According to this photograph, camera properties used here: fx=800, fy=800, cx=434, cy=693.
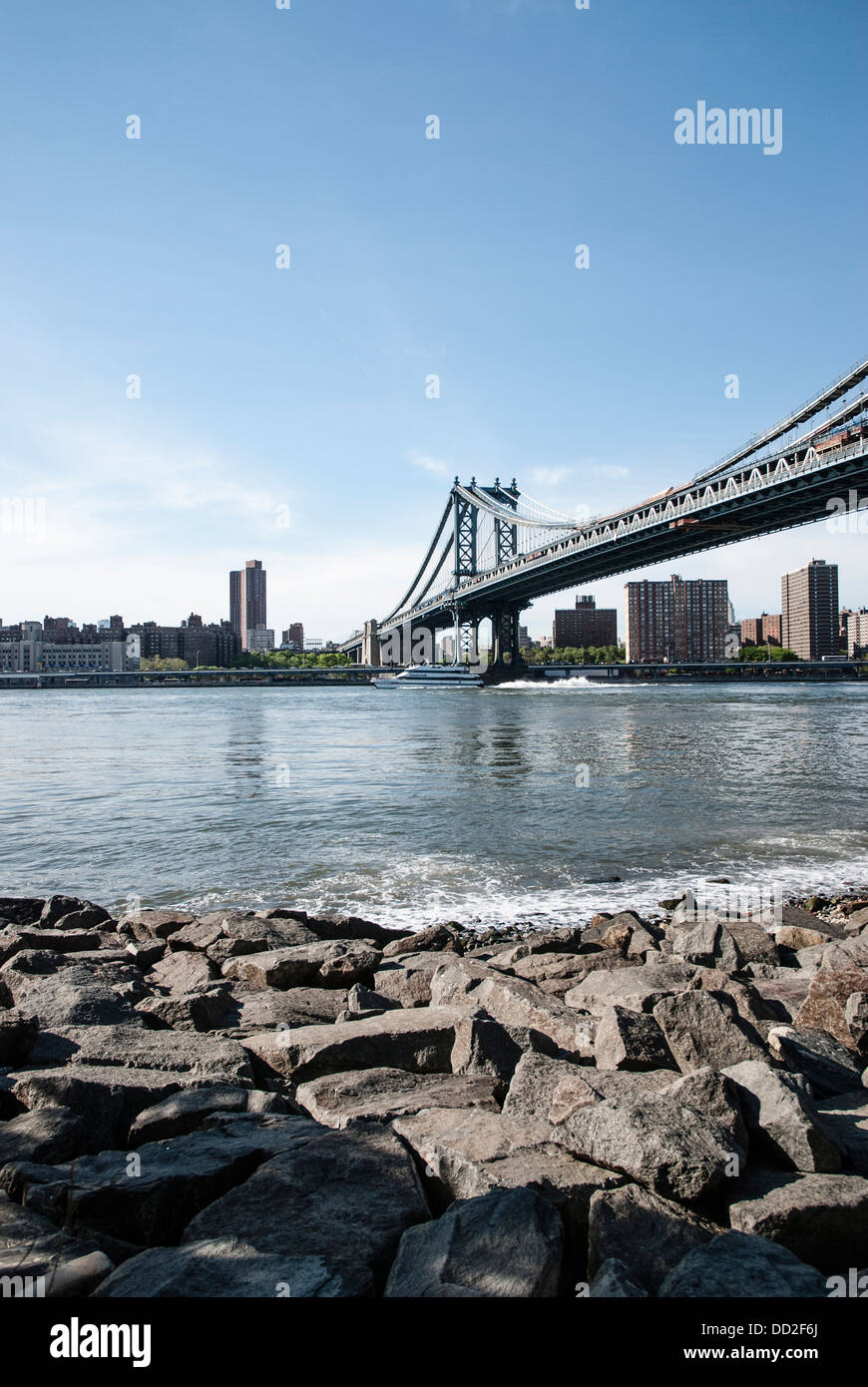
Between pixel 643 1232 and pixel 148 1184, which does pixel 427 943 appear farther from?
pixel 643 1232

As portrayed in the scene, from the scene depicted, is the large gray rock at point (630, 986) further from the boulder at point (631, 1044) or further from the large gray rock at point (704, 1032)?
the boulder at point (631, 1044)

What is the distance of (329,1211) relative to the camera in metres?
2.41

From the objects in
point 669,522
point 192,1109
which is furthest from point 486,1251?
point 669,522

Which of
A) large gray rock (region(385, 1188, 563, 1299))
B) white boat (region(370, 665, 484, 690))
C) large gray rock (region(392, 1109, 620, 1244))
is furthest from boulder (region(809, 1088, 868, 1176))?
white boat (region(370, 665, 484, 690))

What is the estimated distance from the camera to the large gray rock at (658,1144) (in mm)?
2463

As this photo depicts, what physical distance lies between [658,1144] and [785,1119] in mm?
546

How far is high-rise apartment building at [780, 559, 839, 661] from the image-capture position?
162625mm

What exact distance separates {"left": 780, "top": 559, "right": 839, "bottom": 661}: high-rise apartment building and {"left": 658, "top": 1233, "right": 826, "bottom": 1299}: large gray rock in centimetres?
17330

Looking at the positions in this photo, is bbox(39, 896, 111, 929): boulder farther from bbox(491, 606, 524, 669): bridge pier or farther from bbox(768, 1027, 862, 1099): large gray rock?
bbox(491, 606, 524, 669): bridge pier

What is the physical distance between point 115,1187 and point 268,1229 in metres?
0.51

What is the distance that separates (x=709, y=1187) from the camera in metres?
2.45

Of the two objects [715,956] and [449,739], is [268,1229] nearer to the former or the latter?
[715,956]

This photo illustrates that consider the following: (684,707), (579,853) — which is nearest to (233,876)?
(579,853)
